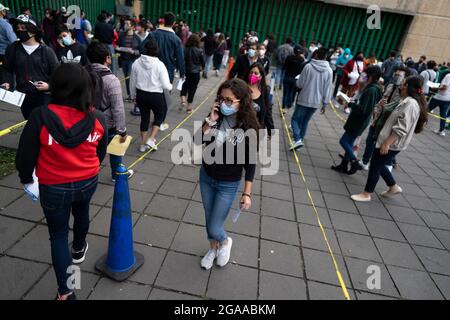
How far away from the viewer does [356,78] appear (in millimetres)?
9039

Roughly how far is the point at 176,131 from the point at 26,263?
13.1 feet

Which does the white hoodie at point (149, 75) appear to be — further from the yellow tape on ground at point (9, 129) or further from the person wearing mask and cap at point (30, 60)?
the yellow tape on ground at point (9, 129)

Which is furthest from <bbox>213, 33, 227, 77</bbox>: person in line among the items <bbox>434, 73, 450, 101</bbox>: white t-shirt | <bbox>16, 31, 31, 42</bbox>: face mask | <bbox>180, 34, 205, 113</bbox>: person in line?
<bbox>16, 31, 31, 42</bbox>: face mask

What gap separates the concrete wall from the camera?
14.7 m

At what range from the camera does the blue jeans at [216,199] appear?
8.30ft

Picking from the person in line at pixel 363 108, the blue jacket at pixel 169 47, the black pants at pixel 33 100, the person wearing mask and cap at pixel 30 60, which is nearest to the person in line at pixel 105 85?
the person wearing mask and cap at pixel 30 60

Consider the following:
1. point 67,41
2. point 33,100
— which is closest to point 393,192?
point 33,100

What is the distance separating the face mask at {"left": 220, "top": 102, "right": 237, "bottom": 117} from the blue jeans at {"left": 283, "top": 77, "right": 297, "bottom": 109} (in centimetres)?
634

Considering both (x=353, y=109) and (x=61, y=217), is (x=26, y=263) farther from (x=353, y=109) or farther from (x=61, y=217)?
(x=353, y=109)

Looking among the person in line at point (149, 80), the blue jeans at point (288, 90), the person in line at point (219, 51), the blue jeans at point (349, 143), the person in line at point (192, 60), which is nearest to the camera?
the person in line at point (149, 80)

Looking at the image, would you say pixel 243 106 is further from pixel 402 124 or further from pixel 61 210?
pixel 402 124

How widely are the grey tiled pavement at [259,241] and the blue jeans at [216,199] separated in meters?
0.52

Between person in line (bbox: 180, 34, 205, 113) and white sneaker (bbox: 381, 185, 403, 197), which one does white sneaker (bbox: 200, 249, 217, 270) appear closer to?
white sneaker (bbox: 381, 185, 403, 197)

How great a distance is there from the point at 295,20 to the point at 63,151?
17.0 m
